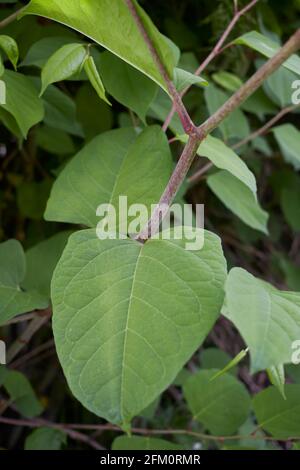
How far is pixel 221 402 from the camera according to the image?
0.76m

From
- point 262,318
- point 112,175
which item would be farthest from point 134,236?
point 262,318

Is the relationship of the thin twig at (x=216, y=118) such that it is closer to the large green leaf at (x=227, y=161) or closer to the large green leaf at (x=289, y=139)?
the large green leaf at (x=227, y=161)

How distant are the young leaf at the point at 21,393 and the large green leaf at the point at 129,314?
0.38 meters

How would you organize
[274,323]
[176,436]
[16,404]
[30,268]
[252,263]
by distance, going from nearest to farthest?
[274,323]
[30,268]
[16,404]
[176,436]
[252,263]

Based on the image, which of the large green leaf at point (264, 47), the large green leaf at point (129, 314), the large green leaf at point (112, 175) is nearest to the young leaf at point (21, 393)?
the large green leaf at point (112, 175)

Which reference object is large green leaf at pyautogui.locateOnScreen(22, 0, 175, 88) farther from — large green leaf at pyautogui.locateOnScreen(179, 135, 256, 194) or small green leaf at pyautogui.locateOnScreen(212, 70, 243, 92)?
small green leaf at pyautogui.locateOnScreen(212, 70, 243, 92)

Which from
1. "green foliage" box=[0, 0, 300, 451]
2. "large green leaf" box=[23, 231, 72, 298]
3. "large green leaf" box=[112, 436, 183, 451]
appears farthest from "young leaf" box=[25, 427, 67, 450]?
"large green leaf" box=[23, 231, 72, 298]

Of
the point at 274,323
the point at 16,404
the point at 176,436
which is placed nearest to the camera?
the point at 274,323

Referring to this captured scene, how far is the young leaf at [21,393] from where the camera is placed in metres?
0.83

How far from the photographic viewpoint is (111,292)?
46 centimetres

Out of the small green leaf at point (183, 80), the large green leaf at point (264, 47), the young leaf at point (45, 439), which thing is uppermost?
the large green leaf at point (264, 47)

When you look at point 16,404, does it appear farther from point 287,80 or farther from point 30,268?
point 287,80

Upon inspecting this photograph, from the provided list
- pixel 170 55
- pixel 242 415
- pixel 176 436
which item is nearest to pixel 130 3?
pixel 170 55
